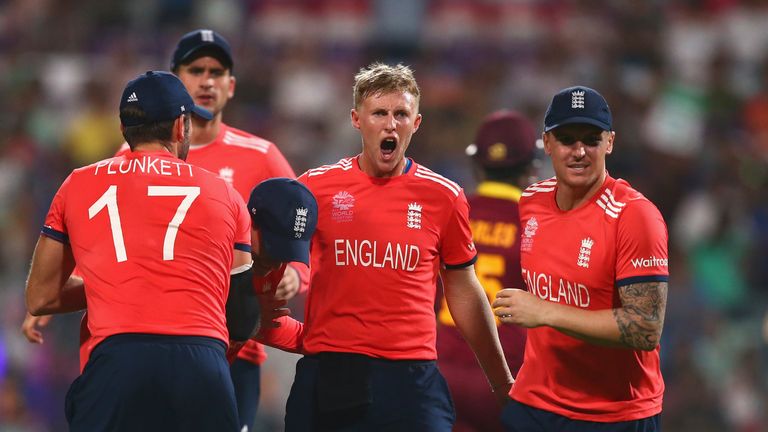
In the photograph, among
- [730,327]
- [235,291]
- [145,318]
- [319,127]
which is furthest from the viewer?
[319,127]

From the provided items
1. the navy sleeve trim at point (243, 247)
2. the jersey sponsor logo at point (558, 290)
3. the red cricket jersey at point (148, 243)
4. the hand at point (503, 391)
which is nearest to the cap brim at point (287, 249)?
the navy sleeve trim at point (243, 247)

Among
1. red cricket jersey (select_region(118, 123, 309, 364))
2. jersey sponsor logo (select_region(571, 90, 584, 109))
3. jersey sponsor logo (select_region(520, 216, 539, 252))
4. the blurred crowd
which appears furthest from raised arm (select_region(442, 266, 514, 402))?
the blurred crowd

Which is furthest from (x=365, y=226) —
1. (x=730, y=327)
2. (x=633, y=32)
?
(x=633, y=32)

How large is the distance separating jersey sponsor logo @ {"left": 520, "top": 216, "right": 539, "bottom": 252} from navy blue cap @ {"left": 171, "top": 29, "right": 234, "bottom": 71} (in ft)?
7.81

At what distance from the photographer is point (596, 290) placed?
17.7 feet

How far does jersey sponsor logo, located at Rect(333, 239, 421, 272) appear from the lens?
18.1ft

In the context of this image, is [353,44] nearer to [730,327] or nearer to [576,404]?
[730,327]

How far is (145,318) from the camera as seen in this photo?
495 cm

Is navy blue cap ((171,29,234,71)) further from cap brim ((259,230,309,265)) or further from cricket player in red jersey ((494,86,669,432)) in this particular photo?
cricket player in red jersey ((494,86,669,432))

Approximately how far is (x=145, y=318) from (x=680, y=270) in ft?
24.0


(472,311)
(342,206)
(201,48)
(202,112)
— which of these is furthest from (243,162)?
(472,311)

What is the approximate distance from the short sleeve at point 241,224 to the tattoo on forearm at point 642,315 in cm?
164

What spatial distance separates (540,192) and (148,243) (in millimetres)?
1951

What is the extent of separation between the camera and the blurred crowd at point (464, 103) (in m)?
10.9
